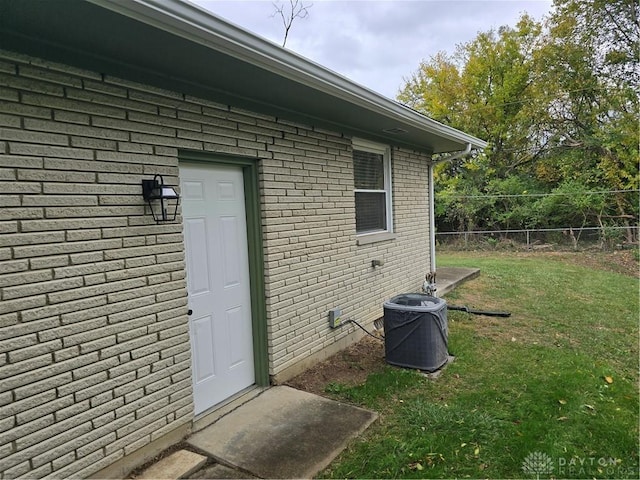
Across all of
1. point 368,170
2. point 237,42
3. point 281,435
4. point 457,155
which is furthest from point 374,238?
point 237,42

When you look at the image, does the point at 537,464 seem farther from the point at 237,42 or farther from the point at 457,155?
the point at 457,155

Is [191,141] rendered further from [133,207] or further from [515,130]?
[515,130]

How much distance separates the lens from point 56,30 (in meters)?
2.11

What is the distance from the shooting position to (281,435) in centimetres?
299

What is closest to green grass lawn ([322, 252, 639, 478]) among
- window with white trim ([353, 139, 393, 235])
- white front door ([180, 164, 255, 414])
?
white front door ([180, 164, 255, 414])

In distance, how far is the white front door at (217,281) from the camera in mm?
3289

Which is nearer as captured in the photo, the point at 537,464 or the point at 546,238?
the point at 537,464

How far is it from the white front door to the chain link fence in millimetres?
12951

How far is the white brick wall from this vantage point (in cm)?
214

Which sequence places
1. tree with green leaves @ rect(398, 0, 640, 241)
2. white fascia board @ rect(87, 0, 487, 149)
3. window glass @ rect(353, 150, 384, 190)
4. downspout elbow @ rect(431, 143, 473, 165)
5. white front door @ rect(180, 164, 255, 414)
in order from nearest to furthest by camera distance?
white fascia board @ rect(87, 0, 487, 149)
white front door @ rect(180, 164, 255, 414)
window glass @ rect(353, 150, 384, 190)
downspout elbow @ rect(431, 143, 473, 165)
tree with green leaves @ rect(398, 0, 640, 241)

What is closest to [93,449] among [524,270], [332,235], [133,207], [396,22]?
[133,207]

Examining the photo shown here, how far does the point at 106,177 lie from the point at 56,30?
84cm

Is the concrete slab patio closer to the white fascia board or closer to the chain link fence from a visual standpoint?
the white fascia board

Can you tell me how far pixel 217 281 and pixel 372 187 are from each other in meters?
3.17
